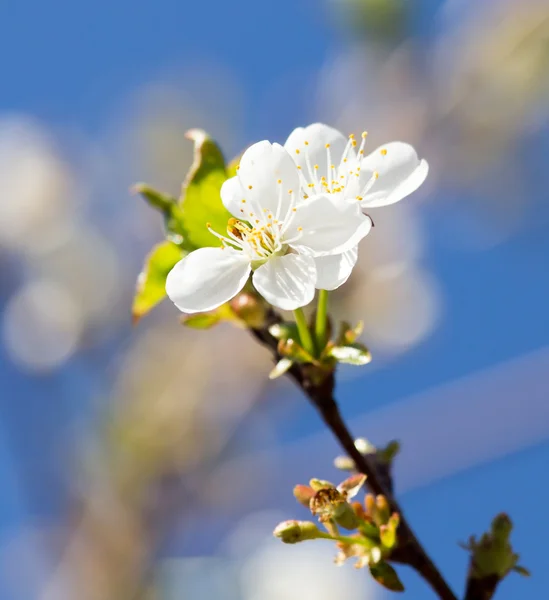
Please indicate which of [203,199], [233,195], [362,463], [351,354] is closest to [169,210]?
[203,199]

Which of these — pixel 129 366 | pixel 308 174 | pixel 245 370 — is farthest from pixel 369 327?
pixel 308 174

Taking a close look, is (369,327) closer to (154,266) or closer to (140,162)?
(140,162)

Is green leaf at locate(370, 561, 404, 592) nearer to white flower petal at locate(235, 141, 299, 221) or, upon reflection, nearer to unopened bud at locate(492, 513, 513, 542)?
unopened bud at locate(492, 513, 513, 542)

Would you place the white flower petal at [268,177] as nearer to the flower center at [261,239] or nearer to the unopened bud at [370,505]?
the flower center at [261,239]

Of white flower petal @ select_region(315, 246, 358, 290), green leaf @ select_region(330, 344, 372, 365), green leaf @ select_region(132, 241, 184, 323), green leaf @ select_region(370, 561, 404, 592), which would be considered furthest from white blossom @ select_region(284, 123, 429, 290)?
green leaf @ select_region(370, 561, 404, 592)

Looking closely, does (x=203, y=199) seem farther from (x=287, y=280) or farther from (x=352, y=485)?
(x=352, y=485)
